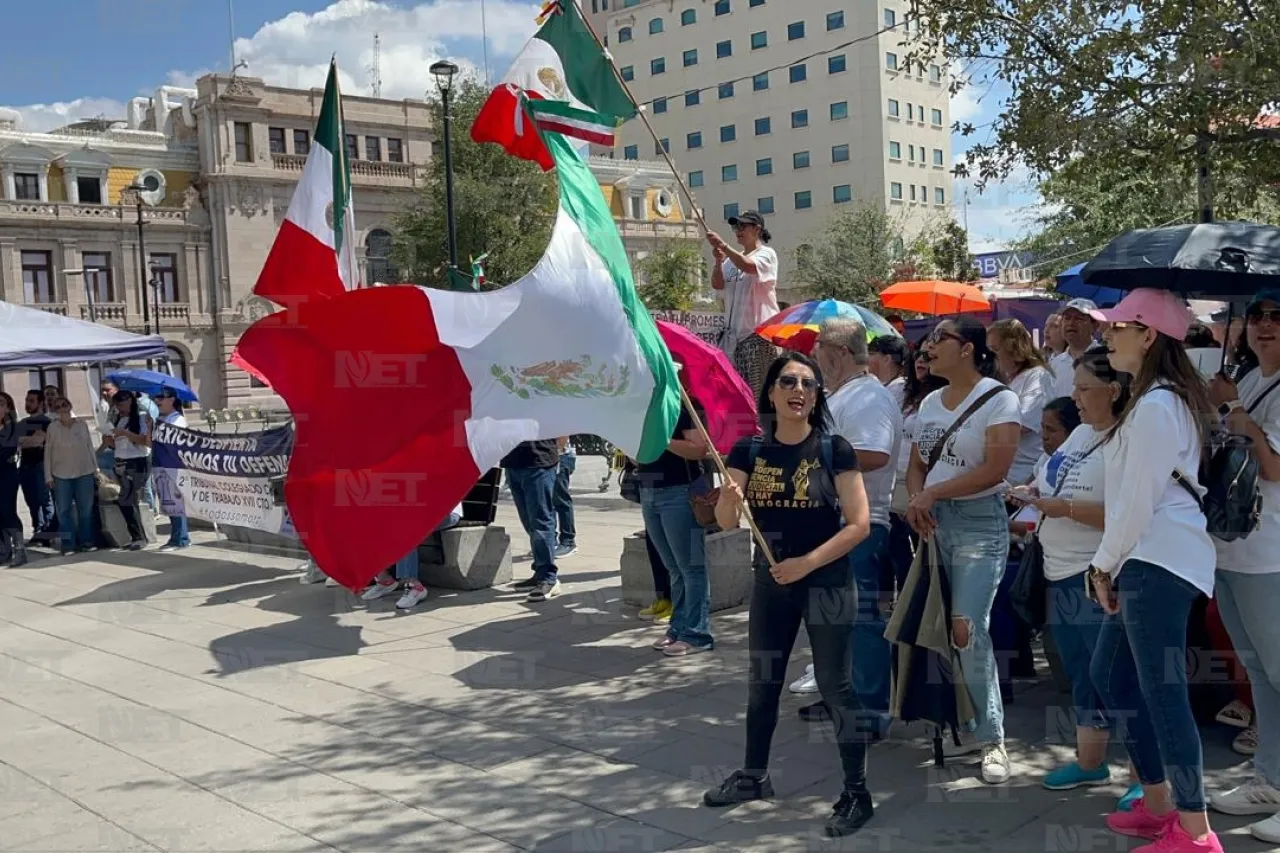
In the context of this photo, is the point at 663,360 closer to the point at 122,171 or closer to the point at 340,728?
the point at 340,728

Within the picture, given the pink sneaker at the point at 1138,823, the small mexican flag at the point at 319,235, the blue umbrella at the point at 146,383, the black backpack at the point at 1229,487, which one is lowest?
the pink sneaker at the point at 1138,823

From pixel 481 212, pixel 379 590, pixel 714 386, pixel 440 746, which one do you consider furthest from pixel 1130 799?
pixel 481 212

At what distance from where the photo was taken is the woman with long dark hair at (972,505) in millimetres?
4883

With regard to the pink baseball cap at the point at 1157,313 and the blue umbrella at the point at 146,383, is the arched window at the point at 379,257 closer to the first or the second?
the blue umbrella at the point at 146,383

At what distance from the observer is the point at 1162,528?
3918mm

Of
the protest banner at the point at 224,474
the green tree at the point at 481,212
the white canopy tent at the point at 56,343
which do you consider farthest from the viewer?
the green tree at the point at 481,212

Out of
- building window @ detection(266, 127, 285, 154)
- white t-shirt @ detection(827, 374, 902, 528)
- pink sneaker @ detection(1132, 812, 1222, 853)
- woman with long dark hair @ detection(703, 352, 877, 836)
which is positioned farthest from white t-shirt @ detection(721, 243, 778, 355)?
building window @ detection(266, 127, 285, 154)

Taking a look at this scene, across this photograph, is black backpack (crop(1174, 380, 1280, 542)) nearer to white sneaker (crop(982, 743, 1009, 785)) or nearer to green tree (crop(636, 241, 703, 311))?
white sneaker (crop(982, 743, 1009, 785))

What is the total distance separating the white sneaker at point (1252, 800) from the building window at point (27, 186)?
55.0m

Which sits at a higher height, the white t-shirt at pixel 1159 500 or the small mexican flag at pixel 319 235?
the small mexican flag at pixel 319 235

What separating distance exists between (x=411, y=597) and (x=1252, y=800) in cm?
627

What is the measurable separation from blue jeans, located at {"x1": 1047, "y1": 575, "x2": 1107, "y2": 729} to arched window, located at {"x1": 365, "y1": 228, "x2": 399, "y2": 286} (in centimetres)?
5021

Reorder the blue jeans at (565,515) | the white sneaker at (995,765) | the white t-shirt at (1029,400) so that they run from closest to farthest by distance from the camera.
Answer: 1. the white sneaker at (995,765)
2. the white t-shirt at (1029,400)
3. the blue jeans at (565,515)

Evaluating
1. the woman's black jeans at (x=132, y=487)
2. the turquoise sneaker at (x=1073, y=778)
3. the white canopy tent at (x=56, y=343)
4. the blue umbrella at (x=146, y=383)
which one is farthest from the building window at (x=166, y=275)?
the turquoise sneaker at (x=1073, y=778)
